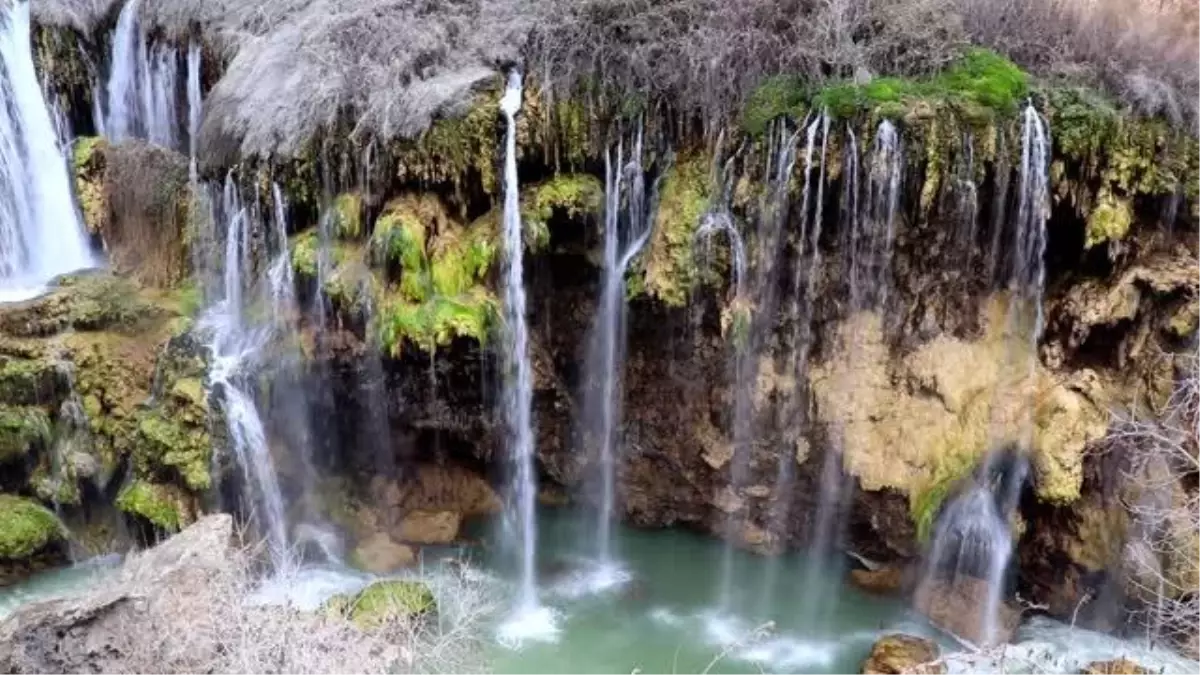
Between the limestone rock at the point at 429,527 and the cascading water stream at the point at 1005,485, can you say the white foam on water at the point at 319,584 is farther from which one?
the cascading water stream at the point at 1005,485

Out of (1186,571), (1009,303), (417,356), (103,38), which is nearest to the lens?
(1186,571)

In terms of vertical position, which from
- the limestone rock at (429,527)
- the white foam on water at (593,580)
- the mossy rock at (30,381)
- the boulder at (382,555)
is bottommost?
the white foam on water at (593,580)

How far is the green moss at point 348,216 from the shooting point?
1188cm

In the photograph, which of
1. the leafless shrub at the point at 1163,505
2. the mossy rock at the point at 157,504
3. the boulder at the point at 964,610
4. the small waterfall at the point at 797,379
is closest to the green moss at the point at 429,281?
the mossy rock at the point at 157,504

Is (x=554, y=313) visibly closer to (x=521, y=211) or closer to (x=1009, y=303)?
(x=521, y=211)

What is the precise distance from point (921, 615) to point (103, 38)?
1389 cm

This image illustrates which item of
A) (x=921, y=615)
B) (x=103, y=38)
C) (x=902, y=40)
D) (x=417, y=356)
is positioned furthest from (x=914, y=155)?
(x=103, y=38)

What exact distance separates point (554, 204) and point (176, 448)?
4909 mm

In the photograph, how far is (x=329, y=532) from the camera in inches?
496

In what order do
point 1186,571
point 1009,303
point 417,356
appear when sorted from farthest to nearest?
point 417,356
point 1009,303
point 1186,571

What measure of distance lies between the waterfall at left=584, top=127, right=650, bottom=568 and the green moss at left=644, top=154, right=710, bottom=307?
10.4 inches

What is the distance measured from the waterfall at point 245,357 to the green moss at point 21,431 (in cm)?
208

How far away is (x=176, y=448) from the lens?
1164cm

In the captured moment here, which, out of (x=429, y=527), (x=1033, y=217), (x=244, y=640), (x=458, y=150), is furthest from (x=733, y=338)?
(x=244, y=640)
